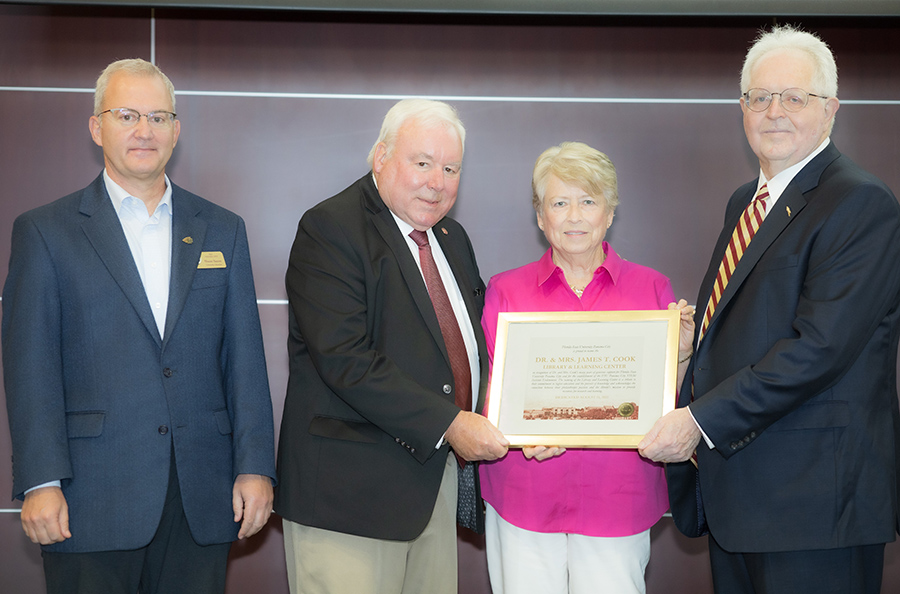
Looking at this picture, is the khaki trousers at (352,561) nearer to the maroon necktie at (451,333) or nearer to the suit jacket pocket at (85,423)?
the maroon necktie at (451,333)

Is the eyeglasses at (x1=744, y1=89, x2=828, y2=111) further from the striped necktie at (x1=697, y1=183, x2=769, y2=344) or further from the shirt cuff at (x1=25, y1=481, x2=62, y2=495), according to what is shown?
the shirt cuff at (x1=25, y1=481, x2=62, y2=495)

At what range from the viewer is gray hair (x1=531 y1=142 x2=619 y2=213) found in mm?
2586

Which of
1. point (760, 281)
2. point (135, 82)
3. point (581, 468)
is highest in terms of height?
point (135, 82)

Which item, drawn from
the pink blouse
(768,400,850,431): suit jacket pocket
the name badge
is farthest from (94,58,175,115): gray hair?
(768,400,850,431): suit jacket pocket

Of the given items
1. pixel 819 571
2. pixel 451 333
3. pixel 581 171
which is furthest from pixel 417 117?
pixel 819 571

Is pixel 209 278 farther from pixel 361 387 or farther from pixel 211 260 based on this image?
pixel 361 387

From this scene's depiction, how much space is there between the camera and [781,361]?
7.04 feet

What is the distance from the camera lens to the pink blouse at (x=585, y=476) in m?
2.43

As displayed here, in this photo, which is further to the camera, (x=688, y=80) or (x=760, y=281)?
(x=688, y=80)

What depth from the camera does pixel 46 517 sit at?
7.00 ft

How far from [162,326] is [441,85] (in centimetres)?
192

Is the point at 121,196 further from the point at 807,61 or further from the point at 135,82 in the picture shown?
the point at 807,61

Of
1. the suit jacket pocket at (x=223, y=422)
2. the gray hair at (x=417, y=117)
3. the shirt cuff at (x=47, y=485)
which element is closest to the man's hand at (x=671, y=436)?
the gray hair at (x=417, y=117)

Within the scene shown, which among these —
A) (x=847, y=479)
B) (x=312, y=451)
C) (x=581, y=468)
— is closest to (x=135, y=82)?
(x=312, y=451)
